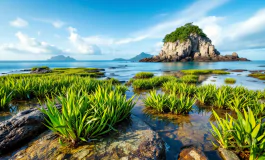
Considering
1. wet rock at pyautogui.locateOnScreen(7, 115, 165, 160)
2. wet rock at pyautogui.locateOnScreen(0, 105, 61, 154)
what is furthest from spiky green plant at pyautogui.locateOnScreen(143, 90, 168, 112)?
wet rock at pyautogui.locateOnScreen(0, 105, 61, 154)

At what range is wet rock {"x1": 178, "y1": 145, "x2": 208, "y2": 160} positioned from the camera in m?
3.14

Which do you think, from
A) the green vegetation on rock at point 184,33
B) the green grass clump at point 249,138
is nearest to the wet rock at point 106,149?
the green grass clump at point 249,138

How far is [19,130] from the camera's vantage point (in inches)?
143

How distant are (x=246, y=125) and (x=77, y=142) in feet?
12.8

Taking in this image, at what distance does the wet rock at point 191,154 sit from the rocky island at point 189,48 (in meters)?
126

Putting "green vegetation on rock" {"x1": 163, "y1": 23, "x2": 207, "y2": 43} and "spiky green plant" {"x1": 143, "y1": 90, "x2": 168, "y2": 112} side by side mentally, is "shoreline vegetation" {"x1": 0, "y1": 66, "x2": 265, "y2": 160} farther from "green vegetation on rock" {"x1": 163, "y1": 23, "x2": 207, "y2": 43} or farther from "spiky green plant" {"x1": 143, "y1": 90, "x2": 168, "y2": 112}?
"green vegetation on rock" {"x1": 163, "y1": 23, "x2": 207, "y2": 43}

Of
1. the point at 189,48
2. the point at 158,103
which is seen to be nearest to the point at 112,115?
the point at 158,103

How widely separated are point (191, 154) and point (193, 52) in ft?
492

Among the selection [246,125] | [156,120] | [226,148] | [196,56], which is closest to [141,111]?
[156,120]

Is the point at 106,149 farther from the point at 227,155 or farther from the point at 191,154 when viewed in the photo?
the point at 227,155

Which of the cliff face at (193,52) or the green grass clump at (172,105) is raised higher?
the cliff face at (193,52)

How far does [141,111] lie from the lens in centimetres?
662

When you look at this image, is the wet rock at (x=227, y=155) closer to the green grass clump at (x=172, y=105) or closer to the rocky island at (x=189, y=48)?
the green grass clump at (x=172, y=105)

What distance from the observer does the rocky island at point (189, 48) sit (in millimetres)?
124500
